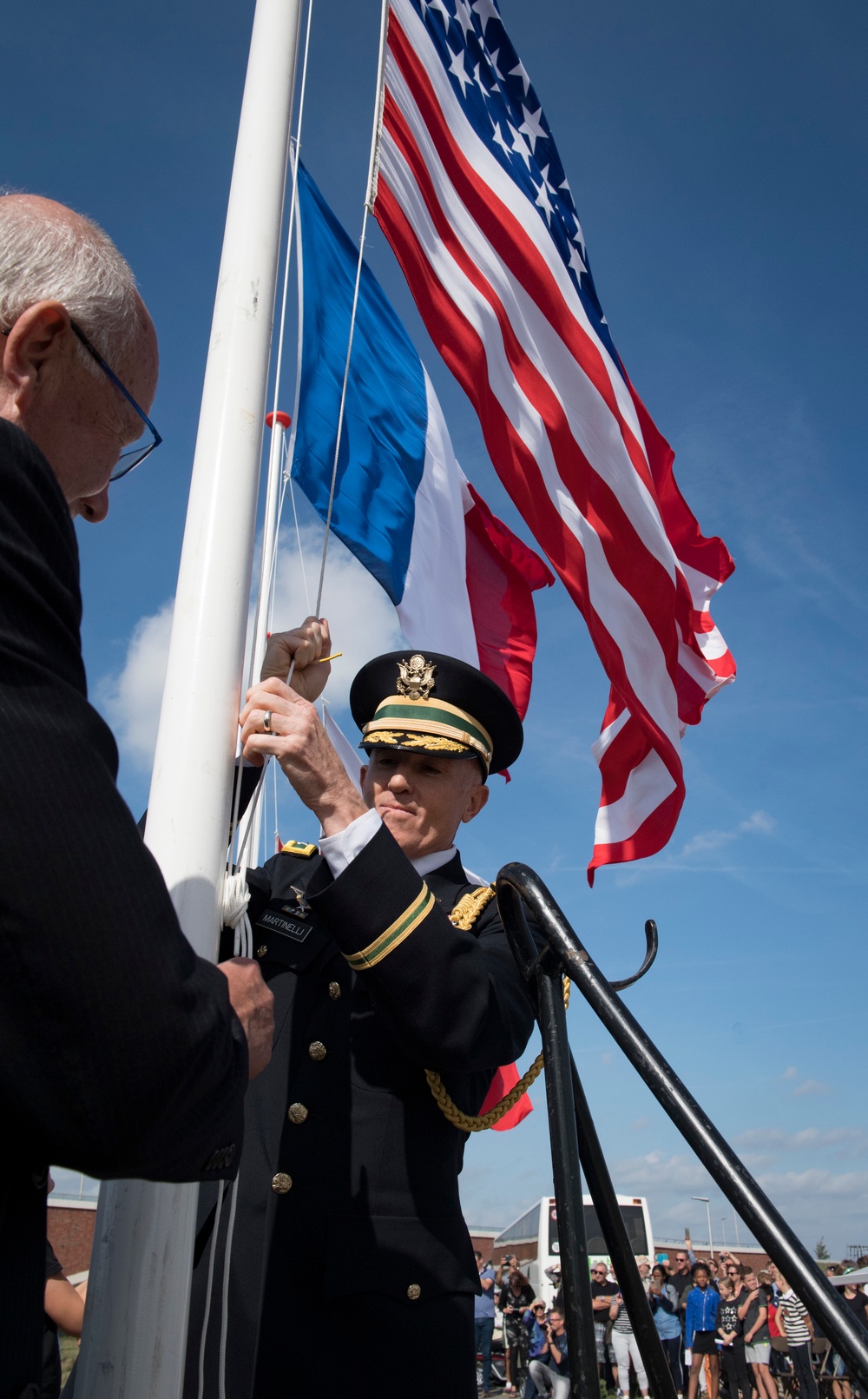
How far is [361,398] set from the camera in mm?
4363

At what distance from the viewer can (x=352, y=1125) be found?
6.84 ft

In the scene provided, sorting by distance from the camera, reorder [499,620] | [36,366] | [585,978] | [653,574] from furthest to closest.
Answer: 1. [499,620]
2. [653,574]
3. [585,978]
4. [36,366]

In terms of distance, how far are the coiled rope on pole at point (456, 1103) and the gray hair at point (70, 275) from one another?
1.38 meters

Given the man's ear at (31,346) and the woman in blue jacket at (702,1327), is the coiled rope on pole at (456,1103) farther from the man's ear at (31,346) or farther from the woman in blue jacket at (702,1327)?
the woman in blue jacket at (702,1327)

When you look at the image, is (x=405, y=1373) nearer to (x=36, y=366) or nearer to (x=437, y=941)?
(x=437, y=941)

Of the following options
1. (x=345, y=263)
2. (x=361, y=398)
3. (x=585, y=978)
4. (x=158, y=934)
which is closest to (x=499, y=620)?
(x=361, y=398)

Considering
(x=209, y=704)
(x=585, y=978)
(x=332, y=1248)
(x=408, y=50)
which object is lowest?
(x=332, y=1248)

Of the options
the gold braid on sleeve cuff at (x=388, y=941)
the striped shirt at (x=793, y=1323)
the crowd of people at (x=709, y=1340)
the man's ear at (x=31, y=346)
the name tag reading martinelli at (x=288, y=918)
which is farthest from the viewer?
the crowd of people at (x=709, y=1340)

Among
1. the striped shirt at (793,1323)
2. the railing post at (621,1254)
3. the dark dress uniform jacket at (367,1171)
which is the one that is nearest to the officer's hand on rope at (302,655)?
the dark dress uniform jacket at (367,1171)

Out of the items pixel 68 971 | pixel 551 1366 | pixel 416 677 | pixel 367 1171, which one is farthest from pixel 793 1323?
pixel 68 971

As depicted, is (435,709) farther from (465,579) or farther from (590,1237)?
(590,1237)

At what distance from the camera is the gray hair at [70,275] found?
1.34 m

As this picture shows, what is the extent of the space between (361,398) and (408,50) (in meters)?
1.39

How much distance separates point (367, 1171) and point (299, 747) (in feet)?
2.85
